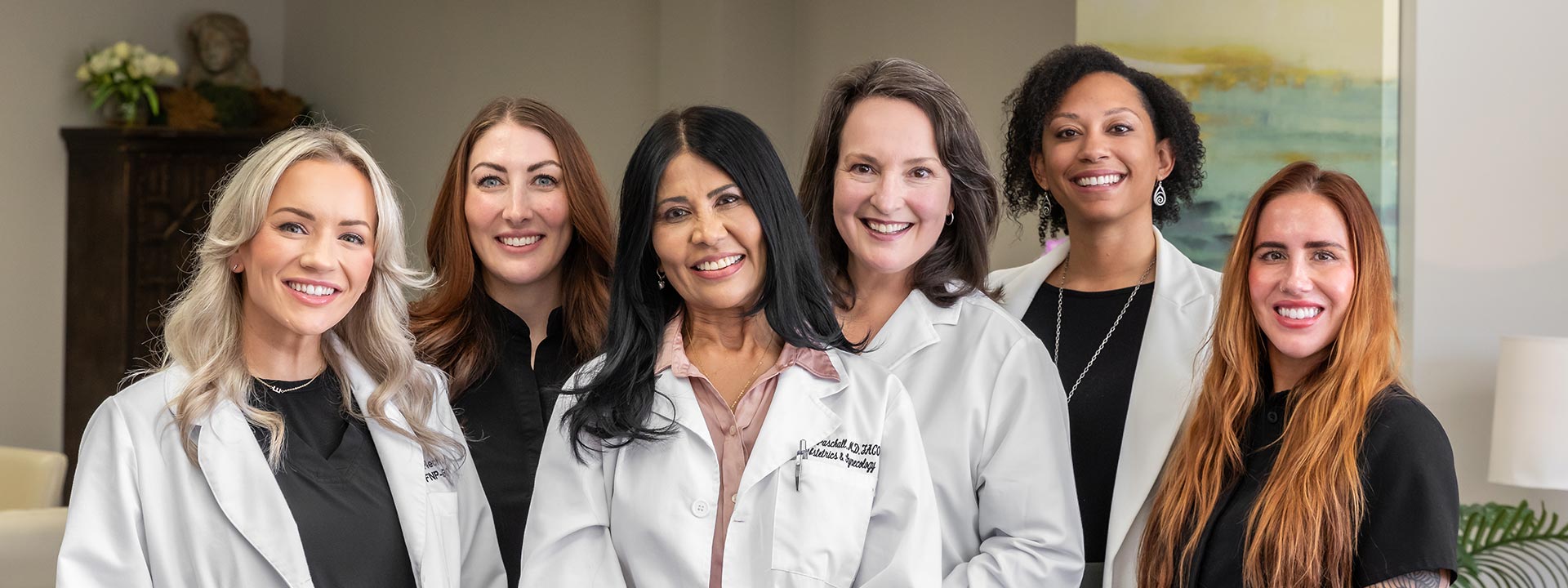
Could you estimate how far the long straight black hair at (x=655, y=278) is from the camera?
1933 millimetres

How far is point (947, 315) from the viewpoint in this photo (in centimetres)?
226

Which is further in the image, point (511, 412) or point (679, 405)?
point (511, 412)

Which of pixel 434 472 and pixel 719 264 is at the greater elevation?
pixel 719 264

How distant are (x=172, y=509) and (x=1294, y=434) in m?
1.69

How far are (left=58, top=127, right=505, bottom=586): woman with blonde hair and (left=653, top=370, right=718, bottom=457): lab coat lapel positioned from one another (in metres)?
0.50

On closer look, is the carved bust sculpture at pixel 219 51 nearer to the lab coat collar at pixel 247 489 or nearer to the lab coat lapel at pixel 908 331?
the lab coat collar at pixel 247 489

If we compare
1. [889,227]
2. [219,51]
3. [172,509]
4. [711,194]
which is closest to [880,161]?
[889,227]

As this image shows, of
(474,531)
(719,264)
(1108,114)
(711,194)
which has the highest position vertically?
(1108,114)

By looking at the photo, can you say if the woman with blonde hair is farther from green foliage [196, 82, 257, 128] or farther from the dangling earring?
green foliage [196, 82, 257, 128]

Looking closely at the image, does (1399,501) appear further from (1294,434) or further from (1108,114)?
(1108,114)

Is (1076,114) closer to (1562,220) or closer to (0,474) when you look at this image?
(1562,220)

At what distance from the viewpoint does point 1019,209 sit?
9.80ft

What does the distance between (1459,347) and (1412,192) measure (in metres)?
0.47

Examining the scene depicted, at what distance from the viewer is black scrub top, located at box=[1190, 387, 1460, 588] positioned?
1893mm
